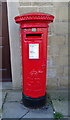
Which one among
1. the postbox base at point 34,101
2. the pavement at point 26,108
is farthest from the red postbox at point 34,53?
the pavement at point 26,108

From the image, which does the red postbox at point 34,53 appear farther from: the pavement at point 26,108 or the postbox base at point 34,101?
the pavement at point 26,108

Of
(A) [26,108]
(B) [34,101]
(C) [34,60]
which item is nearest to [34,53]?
(C) [34,60]

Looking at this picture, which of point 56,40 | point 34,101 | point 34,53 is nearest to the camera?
point 34,53

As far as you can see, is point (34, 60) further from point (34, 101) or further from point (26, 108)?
point (26, 108)

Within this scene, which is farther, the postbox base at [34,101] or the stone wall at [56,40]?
the stone wall at [56,40]

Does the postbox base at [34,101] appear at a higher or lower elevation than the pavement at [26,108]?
higher

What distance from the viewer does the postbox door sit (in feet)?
7.51

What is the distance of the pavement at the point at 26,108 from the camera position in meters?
2.49

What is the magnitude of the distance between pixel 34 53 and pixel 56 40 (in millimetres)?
963

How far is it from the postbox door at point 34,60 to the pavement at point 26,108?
1.10 feet

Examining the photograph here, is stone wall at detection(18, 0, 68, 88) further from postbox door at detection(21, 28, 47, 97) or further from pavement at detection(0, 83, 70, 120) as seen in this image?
postbox door at detection(21, 28, 47, 97)

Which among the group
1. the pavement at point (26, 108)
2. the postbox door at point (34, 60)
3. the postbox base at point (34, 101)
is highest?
the postbox door at point (34, 60)

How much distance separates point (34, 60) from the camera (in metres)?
2.38

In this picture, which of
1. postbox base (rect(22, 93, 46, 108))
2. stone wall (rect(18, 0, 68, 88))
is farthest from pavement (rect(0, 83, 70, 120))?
stone wall (rect(18, 0, 68, 88))
